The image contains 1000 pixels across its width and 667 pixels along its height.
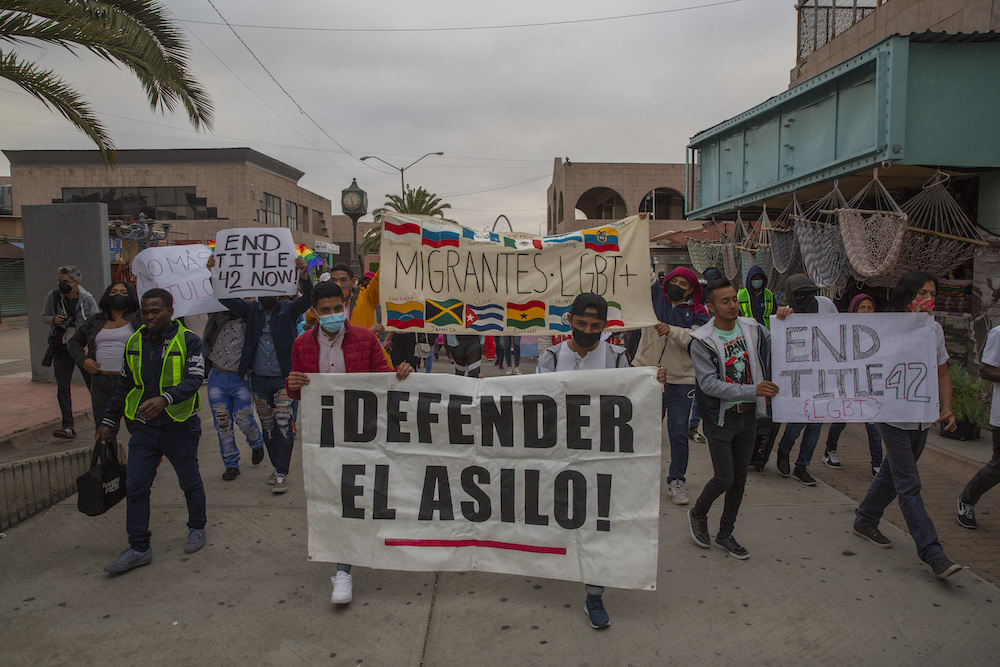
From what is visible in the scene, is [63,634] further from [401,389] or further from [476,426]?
[476,426]

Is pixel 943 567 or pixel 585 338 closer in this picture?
pixel 585 338

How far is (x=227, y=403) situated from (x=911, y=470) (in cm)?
529

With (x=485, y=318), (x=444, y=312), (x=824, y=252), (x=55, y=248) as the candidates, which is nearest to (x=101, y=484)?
(x=444, y=312)

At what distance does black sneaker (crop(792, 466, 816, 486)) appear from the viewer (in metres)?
5.72

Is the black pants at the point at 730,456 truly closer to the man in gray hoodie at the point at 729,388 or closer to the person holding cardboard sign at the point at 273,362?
the man in gray hoodie at the point at 729,388

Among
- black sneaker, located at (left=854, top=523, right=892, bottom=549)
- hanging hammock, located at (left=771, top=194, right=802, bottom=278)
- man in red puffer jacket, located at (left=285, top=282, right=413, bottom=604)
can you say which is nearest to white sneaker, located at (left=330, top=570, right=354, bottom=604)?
man in red puffer jacket, located at (left=285, top=282, right=413, bottom=604)

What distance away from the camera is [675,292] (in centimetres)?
580

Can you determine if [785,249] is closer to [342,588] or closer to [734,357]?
[734,357]

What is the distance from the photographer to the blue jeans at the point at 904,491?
383 centimetres

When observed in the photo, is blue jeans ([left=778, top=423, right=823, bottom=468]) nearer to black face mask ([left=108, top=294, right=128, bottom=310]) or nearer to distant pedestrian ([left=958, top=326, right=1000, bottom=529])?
distant pedestrian ([left=958, top=326, right=1000, bottom=529])

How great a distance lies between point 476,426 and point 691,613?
155 cm

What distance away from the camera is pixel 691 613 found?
351cm

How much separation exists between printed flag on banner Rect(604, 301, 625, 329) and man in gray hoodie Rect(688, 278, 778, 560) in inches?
33.2

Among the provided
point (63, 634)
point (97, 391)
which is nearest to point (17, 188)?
point (97, 391)
